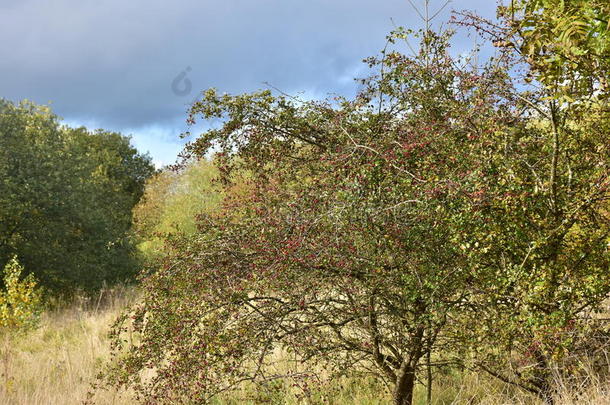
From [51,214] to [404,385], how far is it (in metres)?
14.3

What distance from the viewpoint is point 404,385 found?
18.6ft

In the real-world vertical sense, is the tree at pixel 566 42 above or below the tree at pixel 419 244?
above

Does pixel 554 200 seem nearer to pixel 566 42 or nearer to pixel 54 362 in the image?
pixel 566 42

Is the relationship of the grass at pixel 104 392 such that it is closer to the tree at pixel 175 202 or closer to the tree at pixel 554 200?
the tree at pixel 554 200

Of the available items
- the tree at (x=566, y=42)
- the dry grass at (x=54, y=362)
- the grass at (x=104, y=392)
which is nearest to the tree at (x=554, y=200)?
the tree at (x=566, y=42)

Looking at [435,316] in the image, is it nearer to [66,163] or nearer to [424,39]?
[424,39]

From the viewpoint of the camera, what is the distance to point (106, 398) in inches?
273

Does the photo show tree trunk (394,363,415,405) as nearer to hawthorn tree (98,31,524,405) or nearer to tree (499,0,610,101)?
hawthorn tree (98,31,524,405)

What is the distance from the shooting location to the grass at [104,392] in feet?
16.9

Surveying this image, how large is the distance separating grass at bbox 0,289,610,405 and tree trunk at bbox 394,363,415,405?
0.45 meters

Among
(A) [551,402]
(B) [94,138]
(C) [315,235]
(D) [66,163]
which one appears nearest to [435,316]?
(C) [315,235]

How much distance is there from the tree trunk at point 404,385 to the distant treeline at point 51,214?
42.6ft

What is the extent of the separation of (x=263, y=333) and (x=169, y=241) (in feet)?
4.77

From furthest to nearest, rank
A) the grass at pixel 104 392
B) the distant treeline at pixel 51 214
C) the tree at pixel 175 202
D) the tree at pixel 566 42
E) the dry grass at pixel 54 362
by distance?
the tree at pixel 175 202, the distant treeline at pixel 51 214, the dry grass at pixel 54 362, the grass at pixel 104 392, the tree at pixel 566 42
